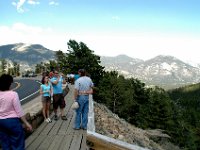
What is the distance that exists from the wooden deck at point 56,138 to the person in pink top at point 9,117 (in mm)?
2598

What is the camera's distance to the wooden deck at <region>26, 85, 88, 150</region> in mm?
10297

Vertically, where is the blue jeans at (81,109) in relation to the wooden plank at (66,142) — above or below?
above

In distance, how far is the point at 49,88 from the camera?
48.0 ft

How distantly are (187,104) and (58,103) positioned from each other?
6514 inches

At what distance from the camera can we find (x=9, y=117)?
746cm

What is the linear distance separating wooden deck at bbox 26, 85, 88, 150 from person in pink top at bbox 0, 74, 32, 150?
2598 mm

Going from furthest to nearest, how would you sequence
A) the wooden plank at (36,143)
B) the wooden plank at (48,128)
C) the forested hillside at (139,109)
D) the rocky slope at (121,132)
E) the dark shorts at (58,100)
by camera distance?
the forested hillside at (139,109) < the rocky slope at (121,132) < the dark shorts at (58,100) < the wooden plank at (48,128) < the wooden plank at (36,143)

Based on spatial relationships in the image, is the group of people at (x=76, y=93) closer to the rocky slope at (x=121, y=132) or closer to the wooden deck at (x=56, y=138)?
the wooden deck at (x=56, y=138)

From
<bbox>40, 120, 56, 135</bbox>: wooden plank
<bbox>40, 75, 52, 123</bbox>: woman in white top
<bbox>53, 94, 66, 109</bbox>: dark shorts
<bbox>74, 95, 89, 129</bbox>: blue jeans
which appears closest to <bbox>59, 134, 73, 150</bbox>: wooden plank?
<bbox>74, 95, 89, 129</bbox>: blue jeans

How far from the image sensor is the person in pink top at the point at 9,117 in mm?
7453

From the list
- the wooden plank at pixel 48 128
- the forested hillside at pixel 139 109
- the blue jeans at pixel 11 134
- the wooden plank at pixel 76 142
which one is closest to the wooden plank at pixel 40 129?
the wooden plank at pixel 48 128

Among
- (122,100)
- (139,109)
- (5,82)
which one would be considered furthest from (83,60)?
(5,82)

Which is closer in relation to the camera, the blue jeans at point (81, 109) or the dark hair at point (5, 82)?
the dark hair at point (5, 82)

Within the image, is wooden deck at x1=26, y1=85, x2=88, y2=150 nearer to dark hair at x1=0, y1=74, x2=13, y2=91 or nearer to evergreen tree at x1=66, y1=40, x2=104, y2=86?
dark hair at x1=0, y1=74, x2=13, y2=91
